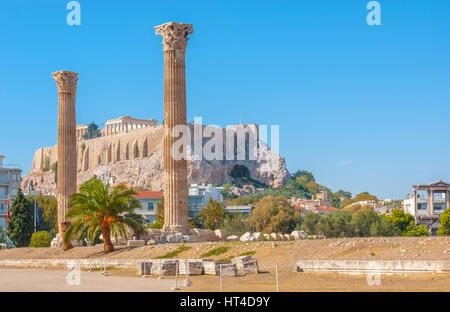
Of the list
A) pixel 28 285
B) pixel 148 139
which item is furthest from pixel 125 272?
pixel 148 139

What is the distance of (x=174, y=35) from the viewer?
35531mm

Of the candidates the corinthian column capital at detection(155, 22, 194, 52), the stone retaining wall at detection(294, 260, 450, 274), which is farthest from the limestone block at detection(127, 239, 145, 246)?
the stone retaining wall at detection(294, 260, 450, 274)

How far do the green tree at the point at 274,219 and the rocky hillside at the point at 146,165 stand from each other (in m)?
95.4

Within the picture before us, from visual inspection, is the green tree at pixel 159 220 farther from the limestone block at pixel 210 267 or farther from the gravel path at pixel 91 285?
the gravel path at pixel 91 285

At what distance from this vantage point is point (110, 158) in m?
188

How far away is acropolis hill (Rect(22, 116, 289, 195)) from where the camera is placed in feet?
560

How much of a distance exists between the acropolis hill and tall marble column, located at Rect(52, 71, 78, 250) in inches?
4709

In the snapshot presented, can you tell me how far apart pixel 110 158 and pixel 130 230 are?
506ft

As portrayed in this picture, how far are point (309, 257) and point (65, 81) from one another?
79.3 feet

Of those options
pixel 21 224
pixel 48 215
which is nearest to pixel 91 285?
pixel 21 224

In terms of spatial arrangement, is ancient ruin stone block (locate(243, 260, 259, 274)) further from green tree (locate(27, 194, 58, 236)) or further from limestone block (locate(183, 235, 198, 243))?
green tree (locate(27, 194, 58, 236))

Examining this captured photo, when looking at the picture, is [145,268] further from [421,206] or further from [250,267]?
[421,206]

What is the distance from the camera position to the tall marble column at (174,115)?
34781 millimetres
